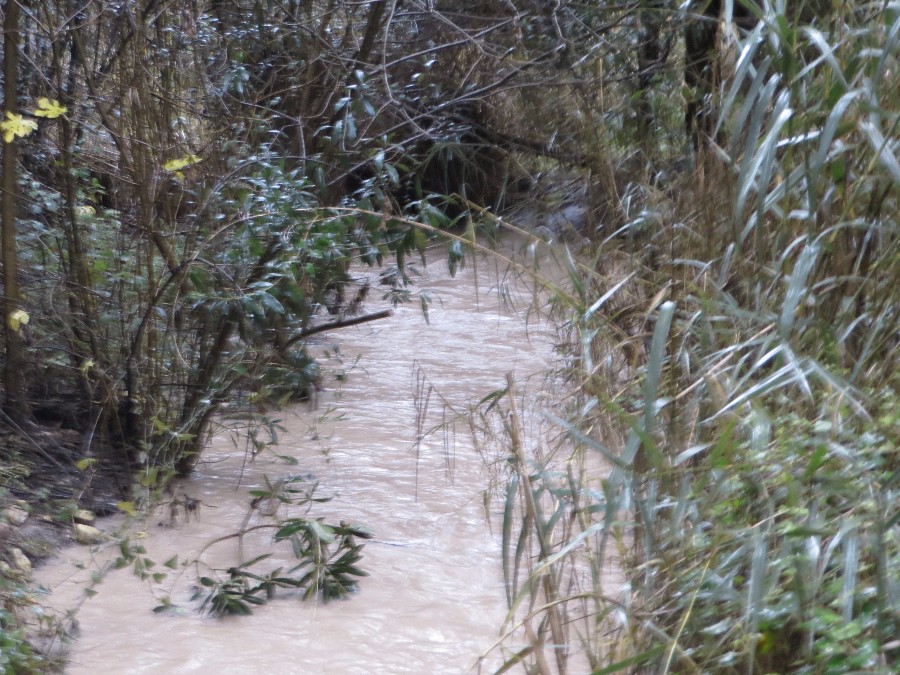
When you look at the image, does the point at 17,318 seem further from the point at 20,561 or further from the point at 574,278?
the point at 574,278

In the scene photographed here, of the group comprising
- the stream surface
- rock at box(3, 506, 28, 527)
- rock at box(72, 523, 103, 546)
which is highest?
rock at box(3, 506, 28, 527)

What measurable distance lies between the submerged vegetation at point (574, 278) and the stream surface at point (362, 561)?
142 mm

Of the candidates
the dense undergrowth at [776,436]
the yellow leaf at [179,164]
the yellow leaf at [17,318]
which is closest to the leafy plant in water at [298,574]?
the dense undergrowth at [776,436]

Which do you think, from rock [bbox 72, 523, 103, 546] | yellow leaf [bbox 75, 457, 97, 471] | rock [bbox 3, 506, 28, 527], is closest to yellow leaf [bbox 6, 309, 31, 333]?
yellow leaf [bbox 75, 457, 97, 471]

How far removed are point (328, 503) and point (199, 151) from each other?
1.58 meters

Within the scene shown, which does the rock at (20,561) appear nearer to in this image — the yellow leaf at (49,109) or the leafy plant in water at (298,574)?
the leafy plant in water at (298,574)

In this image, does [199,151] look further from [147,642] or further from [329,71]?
[147,642]

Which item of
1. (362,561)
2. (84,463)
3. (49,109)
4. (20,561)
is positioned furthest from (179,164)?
(362,561)

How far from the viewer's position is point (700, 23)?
4.64 m

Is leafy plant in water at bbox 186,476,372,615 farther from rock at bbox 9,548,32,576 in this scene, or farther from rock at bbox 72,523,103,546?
rock at bbox 9,548,32,576

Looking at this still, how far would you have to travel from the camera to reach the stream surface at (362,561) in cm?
283

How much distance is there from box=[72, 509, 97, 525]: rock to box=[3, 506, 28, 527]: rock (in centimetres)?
17

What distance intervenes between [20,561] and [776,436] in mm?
2435

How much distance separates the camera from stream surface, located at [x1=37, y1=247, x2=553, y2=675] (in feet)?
9.29
